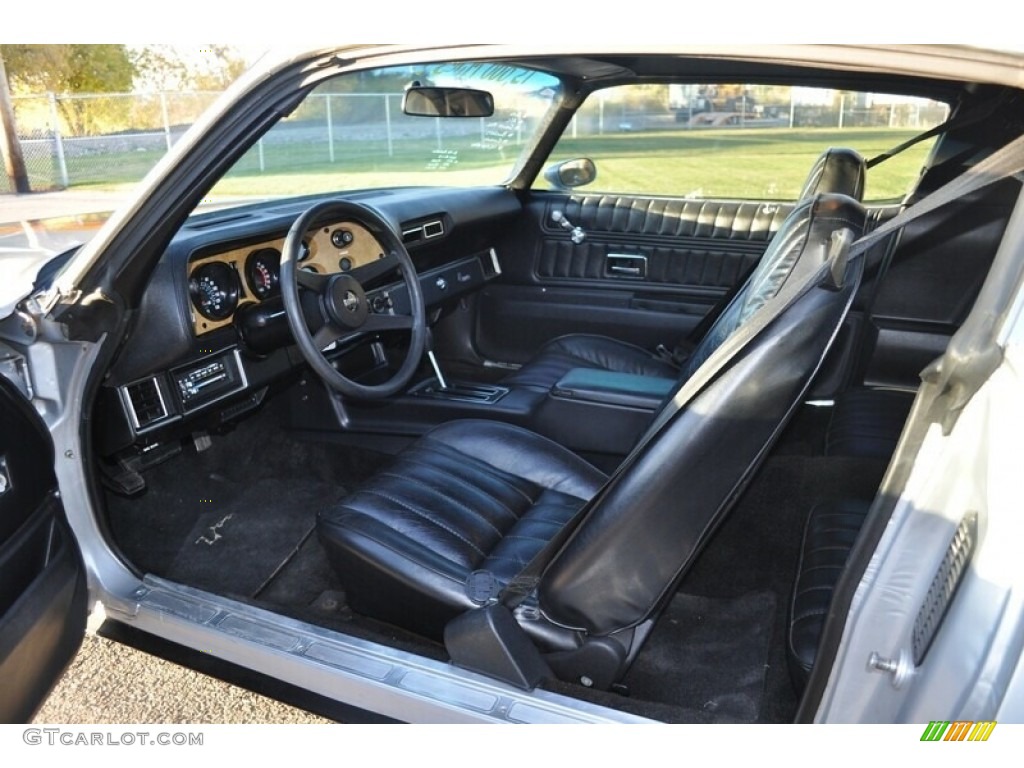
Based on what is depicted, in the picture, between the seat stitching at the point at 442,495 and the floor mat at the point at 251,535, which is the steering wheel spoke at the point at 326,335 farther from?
the floor mat at the point at 251,535

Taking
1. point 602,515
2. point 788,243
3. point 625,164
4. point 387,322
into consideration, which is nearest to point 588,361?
point 387,322

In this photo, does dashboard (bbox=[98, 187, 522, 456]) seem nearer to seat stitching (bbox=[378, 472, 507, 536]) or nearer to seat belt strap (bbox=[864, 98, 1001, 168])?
seat stitching (bbox=[378, 472, 507, 536])

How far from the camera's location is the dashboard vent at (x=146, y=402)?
2.25 meters

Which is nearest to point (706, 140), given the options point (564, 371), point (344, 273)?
point (564, 371)

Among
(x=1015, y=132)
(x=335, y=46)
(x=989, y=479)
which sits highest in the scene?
(x=335, y=46)

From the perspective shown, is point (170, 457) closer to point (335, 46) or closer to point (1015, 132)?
point (335, 46)

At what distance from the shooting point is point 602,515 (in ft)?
4.87

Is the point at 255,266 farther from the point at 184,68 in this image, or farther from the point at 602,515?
the point at 602,515

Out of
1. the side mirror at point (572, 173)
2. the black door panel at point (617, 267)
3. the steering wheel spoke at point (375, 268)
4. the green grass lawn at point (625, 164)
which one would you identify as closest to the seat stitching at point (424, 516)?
the steering wheel spoke at point (375, 268)

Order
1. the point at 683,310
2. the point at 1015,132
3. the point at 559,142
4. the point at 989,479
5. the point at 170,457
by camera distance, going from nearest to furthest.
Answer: the point at 989,479, the point at 1015,132, the point at 170,457, the point at 683,310, the point at 559,142

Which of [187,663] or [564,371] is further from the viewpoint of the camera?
[564,371]

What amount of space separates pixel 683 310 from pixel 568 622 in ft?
6.92

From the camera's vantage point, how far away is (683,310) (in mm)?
3479

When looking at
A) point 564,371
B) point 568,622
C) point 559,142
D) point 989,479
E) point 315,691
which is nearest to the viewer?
point 989,479
